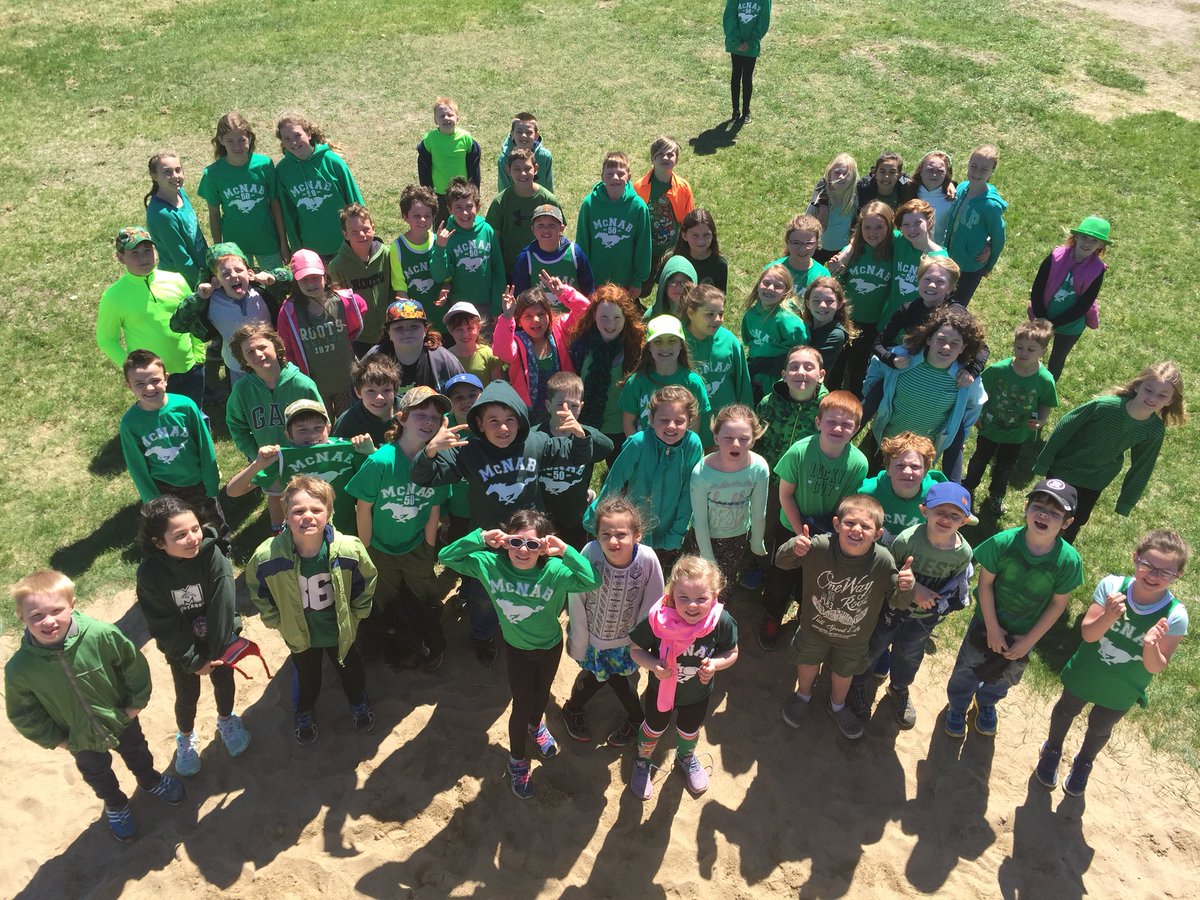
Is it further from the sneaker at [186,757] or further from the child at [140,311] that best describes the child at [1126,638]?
the child at [140,311]

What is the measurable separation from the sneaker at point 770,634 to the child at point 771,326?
6.73ft

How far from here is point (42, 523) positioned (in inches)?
309

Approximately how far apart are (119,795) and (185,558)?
5.32 feet

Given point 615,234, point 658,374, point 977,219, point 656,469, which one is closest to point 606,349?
point 658,374

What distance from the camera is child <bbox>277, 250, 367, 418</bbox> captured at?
7.24m

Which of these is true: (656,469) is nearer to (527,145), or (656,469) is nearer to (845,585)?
(845,585)

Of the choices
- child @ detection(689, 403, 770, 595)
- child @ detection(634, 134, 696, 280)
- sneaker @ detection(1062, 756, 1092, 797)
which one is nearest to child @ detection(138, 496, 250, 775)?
child @ detection(689, 403, 770, 595)

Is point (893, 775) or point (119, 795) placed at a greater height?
point (119, 795)

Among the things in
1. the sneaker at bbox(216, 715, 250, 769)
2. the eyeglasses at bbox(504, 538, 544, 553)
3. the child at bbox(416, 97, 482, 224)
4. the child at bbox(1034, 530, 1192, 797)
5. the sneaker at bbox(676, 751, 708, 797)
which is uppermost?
the child at bbox(416, 97, 482, 224)

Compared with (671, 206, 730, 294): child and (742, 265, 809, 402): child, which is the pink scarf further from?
(671, 206, 730, 294): child

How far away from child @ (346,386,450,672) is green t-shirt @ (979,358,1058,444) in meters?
4.82

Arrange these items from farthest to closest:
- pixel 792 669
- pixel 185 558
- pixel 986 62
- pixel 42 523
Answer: pixel 986 62, pixel 42 523, pixel 792 669, pixel 185 558

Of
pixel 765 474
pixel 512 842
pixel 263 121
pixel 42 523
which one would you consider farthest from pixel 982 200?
pixel 263 121

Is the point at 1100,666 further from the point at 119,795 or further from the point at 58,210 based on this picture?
the point at 58,210
